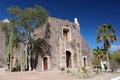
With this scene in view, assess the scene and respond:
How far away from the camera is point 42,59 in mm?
25672

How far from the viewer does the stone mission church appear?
24.9 meters

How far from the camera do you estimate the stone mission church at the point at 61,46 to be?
24906 millimetres

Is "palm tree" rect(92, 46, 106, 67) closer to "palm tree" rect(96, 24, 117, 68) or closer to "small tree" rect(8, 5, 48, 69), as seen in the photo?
"palm tree" rect(96, 24, 117, 68)

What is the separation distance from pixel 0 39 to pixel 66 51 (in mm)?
11447

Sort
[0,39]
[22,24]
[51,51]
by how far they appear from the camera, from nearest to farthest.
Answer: [22,24] < [51,51] < [0,39]

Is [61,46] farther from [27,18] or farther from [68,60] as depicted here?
[27,18]

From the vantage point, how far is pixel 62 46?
82.8 ft

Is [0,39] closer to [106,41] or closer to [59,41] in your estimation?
[59,41]

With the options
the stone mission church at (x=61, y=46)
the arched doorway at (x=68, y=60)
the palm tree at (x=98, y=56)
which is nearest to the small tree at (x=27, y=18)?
the stone mission church at (x=61, y=46)

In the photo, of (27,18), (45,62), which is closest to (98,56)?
(45,62)

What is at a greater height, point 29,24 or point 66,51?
point 29,24

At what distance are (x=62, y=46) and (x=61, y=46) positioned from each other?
170 millimetres

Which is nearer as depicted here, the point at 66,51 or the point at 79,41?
the point at 66,51

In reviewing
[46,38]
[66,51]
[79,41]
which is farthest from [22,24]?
[79,41]
